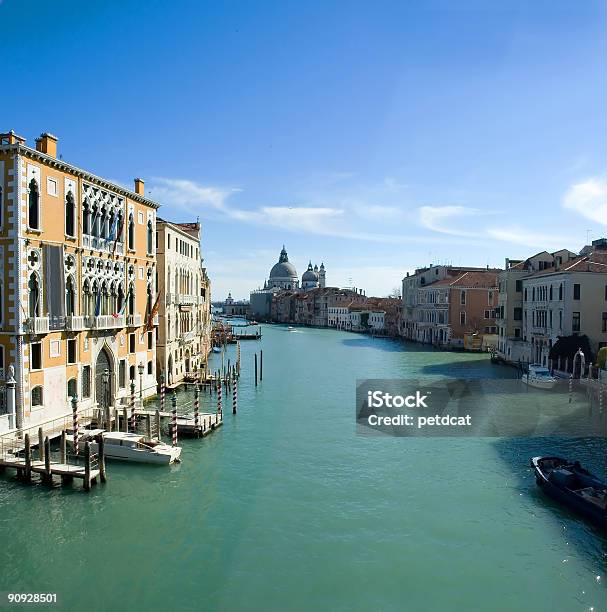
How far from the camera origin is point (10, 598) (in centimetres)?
828

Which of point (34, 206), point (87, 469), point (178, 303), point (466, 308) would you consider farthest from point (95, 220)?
point (466, 308)

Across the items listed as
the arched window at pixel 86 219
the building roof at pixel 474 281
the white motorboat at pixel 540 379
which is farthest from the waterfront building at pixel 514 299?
the arched window at pixel 86 219

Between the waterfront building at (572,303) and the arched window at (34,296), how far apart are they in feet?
76.4

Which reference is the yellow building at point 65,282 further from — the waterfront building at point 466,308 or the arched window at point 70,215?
the waterfront building at point 466,308

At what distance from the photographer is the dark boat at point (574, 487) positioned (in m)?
10.8

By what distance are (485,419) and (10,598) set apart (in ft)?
49.8

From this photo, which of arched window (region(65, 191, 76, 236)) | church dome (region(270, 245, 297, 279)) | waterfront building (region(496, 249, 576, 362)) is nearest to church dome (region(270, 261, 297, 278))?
church dome (region(270, 245, 297, 279))

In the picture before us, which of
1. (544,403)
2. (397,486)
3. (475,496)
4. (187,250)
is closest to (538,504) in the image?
(475,496)

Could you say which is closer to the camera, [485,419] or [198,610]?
[198,610]

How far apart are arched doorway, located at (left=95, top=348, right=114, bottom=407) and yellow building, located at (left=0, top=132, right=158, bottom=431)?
1.2 inches

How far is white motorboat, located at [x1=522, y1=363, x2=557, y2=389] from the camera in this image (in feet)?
82.5

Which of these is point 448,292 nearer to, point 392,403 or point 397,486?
point 392,403

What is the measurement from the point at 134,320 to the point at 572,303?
20039 millimetres

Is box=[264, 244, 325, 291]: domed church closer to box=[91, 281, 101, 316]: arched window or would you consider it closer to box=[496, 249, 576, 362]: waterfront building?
box=[496, 249, 576, 362]: waterfront building
